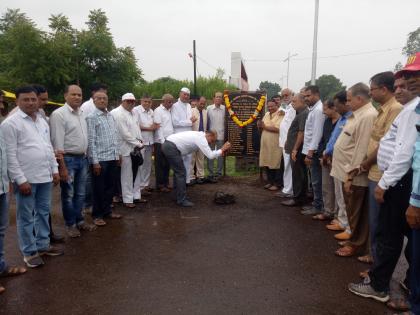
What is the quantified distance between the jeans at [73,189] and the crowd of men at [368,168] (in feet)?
11.1

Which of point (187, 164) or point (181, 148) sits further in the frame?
point (187, 164)

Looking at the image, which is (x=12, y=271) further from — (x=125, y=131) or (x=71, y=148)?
(x=125, y=131)

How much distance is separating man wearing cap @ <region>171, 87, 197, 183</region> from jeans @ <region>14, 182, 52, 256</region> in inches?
148

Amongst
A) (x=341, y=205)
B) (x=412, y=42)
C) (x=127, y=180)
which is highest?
(x=412, y=42)

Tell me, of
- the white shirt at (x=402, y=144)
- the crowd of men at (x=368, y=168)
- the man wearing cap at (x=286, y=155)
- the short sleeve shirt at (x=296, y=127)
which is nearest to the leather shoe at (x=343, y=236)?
the crowd of men at (x=368, y=168)

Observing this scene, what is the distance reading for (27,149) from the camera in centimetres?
373

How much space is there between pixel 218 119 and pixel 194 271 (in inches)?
208

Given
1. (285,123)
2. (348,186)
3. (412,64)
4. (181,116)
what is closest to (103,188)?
(181,116)

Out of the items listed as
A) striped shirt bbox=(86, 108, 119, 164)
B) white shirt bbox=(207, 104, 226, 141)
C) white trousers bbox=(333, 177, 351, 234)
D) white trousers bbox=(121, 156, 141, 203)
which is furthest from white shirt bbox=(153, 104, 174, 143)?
white trousers bbox=(333, 177, 351, 234)

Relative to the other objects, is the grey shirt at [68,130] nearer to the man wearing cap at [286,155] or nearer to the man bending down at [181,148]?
the man bending down at [181,148]

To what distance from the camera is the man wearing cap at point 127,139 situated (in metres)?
5.94

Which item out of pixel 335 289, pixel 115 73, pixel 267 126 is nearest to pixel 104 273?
pixel 335 289

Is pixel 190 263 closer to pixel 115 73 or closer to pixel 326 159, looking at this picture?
pixel 326 159

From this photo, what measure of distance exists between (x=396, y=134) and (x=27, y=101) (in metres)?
3.57
